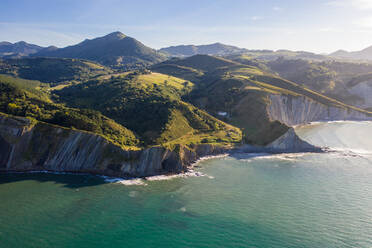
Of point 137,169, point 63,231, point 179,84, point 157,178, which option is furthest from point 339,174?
point 179,84

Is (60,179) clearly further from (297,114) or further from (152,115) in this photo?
(297,114)

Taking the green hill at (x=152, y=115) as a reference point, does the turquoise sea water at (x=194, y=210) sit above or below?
below

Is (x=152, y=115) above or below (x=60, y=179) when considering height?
above

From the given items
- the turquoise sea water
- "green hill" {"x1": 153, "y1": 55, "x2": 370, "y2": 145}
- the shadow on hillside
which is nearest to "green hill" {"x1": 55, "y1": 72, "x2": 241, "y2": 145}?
"green hill" {"x1": 153, "y1": 55, "x2": 370, "y2": 145}

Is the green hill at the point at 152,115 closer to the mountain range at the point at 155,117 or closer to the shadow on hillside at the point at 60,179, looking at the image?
the mountain range at the point at 155,117

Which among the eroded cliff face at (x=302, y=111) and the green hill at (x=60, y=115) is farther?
the eroded cliff face at (x=302, y=111)

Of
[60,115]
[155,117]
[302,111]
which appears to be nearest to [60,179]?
[60,115]

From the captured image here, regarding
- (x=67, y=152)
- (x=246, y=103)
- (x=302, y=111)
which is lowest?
(x=67, y=152)

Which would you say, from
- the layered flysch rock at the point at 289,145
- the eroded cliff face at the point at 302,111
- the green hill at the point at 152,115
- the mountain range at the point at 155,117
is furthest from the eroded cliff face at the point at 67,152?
the eroded cliff face at the point at 302,111
